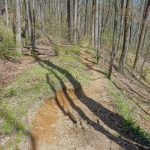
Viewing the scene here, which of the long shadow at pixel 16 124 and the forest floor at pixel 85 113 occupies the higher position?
the long shadow at pixel 16 124

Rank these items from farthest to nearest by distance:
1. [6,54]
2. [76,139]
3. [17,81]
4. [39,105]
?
1. [6,54]
2. [17,81]
3. [39,105]
4. [76,139]

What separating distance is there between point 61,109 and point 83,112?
3.27ft

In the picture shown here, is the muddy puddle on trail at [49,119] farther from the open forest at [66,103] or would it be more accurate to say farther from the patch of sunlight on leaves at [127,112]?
the patch of sunlight on leaves at [127,112]

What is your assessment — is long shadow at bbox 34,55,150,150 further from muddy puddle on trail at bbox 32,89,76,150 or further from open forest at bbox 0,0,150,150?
muddy puddle on trail at bbox 32,89,76,150

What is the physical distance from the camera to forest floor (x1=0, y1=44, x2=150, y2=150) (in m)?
11.0

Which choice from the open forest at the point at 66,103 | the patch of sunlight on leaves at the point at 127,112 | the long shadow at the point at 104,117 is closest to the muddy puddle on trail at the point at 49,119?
the open forest at the point at 66,103

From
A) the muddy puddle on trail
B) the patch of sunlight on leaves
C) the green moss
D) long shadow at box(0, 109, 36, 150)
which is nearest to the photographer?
long shadow at box(0, 109, 36, 150)

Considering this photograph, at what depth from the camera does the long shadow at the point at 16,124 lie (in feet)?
34.2

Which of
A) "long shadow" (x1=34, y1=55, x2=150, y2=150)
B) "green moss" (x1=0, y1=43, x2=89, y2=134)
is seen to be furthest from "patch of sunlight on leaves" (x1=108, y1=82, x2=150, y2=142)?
"green moss" (x1=0, y1=43, x2=89, y2=134)

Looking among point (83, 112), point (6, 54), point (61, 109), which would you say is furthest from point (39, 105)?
point (6, 54)

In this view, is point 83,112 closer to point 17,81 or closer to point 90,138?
point 90,138

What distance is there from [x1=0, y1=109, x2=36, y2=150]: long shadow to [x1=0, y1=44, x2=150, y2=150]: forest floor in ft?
0.12

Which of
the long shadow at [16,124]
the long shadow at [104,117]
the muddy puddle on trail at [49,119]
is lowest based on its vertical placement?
the long shadow at [104,117]

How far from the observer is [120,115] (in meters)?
14.0
